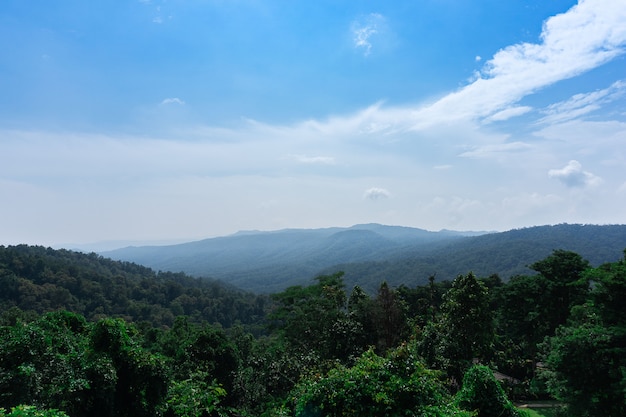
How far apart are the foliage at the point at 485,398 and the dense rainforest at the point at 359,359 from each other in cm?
2

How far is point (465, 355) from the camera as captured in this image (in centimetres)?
1543

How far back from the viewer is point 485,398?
7.54 metres

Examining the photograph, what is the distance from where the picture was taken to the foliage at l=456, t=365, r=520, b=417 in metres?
7.47

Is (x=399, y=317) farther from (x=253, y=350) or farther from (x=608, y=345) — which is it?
(x=608, y=345)

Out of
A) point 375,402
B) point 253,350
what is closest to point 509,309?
point 253,350

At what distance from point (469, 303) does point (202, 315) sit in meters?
63.9

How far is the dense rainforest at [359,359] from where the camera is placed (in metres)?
6.44

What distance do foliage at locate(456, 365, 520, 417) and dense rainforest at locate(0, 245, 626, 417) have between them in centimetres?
2

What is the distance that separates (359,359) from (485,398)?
275 centimetres

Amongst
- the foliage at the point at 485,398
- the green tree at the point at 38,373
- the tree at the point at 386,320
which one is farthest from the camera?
the tree at the point at 386,320

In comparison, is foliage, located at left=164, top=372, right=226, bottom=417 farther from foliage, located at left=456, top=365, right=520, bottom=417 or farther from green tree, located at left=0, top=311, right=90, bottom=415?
foliage, located at left=456, top=365, right=520, bottom=417

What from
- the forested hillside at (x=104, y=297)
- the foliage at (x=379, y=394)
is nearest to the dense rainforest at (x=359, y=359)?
the foliage at (x=379, y=394)

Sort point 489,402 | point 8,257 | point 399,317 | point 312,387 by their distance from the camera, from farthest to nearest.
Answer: point 8,257
point 399,317
point 489,402
point 312,387

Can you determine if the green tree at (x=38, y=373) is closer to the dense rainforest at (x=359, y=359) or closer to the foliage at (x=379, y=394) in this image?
the dense rainforest at (x=359, y=359)
